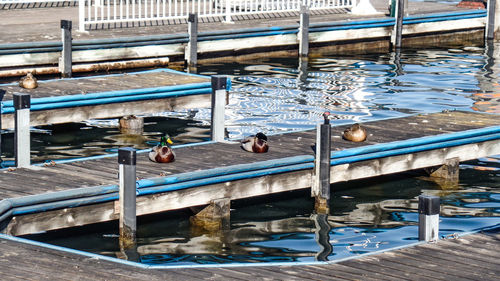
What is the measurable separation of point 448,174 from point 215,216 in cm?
464

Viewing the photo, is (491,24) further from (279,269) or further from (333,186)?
(279,269)

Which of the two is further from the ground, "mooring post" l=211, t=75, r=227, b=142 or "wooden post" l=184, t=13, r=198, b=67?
"wooden post" l=184, t=13, r=198, b=67

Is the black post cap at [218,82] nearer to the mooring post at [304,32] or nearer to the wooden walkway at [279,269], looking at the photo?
the wooden walkway at [279,269]

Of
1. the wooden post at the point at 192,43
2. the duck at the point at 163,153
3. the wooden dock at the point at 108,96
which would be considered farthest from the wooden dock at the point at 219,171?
the wooden post at the point at 192,43

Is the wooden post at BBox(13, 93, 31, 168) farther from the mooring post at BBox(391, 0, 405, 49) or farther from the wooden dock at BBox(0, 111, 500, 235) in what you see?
the mooring post at BBox(391, 0, 405, 49)

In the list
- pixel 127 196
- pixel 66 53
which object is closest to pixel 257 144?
pixel 127 196

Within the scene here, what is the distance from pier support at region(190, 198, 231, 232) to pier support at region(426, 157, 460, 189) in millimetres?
4247

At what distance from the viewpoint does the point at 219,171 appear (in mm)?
14195

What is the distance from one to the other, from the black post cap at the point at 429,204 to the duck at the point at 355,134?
15.7ft

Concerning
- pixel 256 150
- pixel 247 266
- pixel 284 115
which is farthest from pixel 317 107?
pixel 247 266

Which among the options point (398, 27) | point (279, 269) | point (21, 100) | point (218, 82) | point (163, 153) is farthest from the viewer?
point (398, 27)

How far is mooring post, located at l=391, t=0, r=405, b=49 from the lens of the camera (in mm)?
31172

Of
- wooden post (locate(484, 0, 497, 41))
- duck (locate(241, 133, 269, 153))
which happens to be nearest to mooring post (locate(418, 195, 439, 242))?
duck (locate(241, 133, 269, 153))

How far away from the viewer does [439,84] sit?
1027 inches
